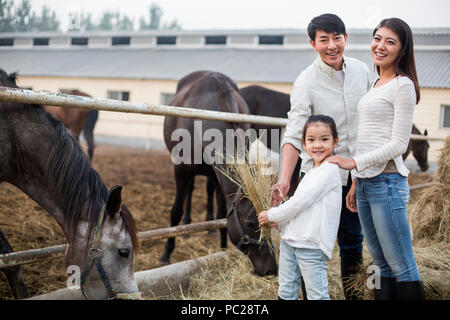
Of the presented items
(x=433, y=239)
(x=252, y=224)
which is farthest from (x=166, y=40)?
(x=252, y=224)

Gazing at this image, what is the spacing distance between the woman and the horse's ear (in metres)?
1.01

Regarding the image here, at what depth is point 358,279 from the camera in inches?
93.2

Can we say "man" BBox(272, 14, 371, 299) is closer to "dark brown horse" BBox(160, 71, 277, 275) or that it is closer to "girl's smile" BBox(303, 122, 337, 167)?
"girl's smile" BBox(303, 122, 337, 167)

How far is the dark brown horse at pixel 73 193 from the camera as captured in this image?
6.25 ft

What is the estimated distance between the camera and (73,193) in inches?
79.4

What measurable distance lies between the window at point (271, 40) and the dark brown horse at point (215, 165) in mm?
17486

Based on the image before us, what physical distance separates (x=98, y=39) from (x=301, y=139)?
24294 mm

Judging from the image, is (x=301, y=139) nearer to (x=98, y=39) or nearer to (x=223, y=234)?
(x=223, y=234)

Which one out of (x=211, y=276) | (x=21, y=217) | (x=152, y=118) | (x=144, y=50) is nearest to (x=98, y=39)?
(x=144, y=50)

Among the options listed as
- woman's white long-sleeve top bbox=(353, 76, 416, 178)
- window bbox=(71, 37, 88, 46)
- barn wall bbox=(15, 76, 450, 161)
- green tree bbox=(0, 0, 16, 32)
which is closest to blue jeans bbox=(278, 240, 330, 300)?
woman's white long-sleeve top bbox=(353, 76, 416, 178)

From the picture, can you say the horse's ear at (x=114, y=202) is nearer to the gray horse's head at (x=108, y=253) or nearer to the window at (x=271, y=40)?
the gray horse's head at (x=108, y=253)

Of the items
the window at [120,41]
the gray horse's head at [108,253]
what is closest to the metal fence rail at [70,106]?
the gray horse's head at [108,253]

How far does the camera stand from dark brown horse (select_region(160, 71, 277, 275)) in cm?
278

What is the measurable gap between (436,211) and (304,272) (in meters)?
2.11
